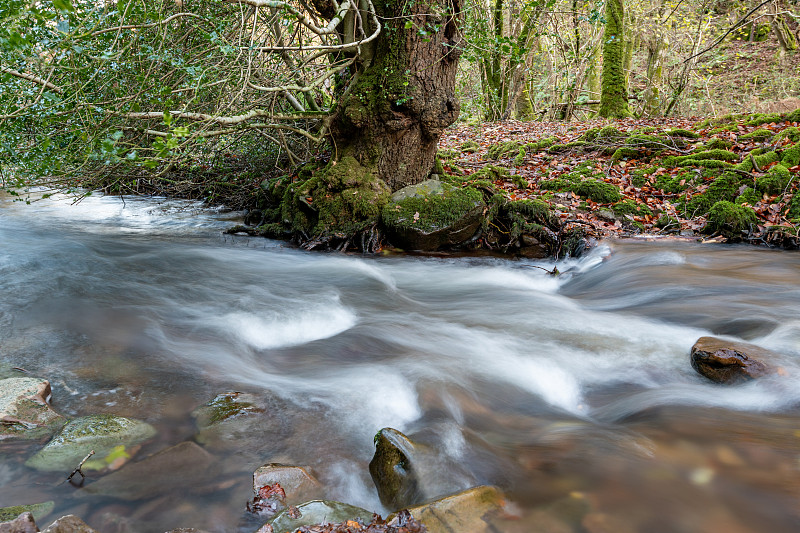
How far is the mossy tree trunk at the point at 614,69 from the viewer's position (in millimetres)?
13852

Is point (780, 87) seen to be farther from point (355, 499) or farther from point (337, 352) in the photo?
point (355, 499)

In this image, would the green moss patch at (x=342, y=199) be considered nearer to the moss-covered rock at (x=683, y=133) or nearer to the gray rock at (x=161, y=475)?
the gray rock at (x=161, y=475)

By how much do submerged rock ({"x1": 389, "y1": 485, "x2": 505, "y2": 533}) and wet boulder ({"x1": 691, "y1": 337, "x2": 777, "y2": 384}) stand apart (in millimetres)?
2010

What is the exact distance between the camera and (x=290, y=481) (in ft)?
8.17

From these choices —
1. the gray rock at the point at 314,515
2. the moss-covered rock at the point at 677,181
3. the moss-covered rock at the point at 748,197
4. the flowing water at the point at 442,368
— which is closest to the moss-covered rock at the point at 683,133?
the moss-covered rock at the point at 677,181

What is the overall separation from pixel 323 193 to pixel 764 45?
2039cm

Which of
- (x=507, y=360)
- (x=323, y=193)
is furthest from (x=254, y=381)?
(x=323, y=193)

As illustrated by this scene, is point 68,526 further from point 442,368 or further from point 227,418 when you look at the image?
point 442,368

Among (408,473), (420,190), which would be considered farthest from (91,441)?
(420,190)

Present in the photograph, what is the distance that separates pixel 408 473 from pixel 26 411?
2.15 m

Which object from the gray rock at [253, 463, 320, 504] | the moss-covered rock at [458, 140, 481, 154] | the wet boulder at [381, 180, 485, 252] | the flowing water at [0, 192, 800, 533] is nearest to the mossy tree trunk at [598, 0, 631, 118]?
the moss-covered rock at [458, 140, 481, 154]

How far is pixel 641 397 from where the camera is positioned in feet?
11.2

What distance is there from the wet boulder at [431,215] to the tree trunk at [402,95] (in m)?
0.47

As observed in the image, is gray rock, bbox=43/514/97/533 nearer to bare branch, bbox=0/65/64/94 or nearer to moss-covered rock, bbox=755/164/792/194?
bare branch, bbox=0/65/64/94
